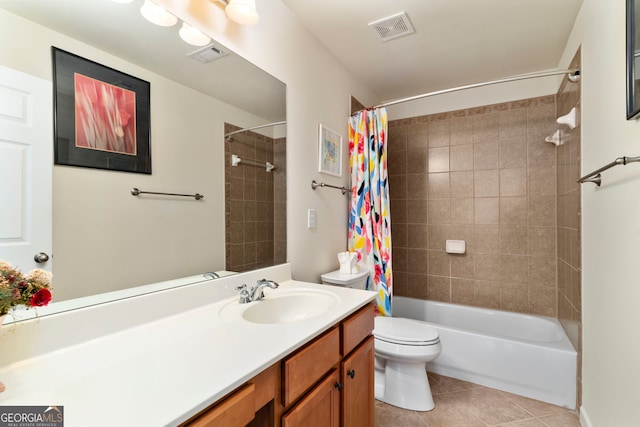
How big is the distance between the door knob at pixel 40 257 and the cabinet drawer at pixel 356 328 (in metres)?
0.97

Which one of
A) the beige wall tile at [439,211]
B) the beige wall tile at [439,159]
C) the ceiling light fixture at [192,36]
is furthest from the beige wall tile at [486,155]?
the ceiling light fixture at [192,36]

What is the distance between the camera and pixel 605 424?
138cm

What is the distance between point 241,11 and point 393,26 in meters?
1.09

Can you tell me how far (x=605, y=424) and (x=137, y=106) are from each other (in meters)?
2.43

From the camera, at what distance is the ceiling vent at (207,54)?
1248 millimetres

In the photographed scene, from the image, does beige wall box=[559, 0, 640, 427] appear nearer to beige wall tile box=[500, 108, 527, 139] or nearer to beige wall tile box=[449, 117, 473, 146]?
beige wall tile box=[500, 108, 527, 139]

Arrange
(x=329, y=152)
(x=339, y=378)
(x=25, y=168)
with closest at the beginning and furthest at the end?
(x=25, y=168) → (x=339, y=378) → (x=329, y=152)

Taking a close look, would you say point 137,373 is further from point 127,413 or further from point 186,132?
point 186,132

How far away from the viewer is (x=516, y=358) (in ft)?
6.56

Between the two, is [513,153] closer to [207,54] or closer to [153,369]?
[207,54]

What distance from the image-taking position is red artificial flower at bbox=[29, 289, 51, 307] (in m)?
0.65

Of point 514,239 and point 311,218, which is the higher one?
point 311,218

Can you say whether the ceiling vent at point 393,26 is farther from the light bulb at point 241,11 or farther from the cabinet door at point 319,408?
the cabinet door at point 319,408

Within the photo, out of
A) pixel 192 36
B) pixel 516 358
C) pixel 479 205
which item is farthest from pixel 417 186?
pixel 192 36
